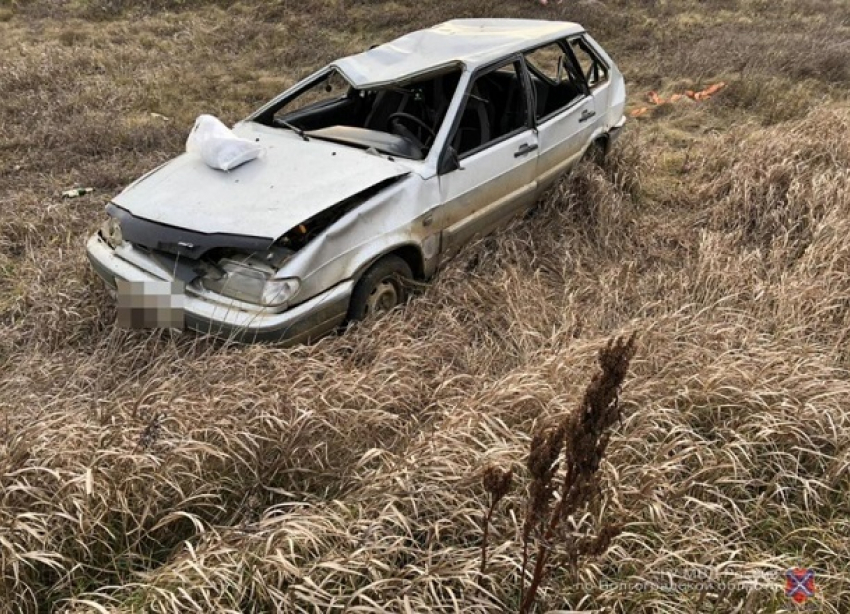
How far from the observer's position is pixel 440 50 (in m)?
4.37

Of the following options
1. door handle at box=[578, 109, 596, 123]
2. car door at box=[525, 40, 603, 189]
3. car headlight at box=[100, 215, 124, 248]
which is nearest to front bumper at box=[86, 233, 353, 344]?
car headlight at box=[100, 215, 124, 248]

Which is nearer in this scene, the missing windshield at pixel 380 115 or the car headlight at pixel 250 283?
the car headlight at pixel 250 283

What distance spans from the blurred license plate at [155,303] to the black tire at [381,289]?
833 mm

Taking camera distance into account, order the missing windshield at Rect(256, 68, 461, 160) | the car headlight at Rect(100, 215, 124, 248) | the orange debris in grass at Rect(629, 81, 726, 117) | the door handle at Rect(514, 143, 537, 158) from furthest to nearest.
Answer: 1. the orange debris in grass at Rect(629, 81, 726, 117)
2. the door handle at Rect(514, 143, 537, 158)
3. the missing windshield at Rect(256, 68, 461, 160)
4. the car headlight at Rect(100, 215, 124, 248)

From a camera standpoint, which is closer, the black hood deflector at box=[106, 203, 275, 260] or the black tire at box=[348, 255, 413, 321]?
the black hood deflector at box=[106, 203, 275, 260]

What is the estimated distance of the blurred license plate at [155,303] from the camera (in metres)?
3.20

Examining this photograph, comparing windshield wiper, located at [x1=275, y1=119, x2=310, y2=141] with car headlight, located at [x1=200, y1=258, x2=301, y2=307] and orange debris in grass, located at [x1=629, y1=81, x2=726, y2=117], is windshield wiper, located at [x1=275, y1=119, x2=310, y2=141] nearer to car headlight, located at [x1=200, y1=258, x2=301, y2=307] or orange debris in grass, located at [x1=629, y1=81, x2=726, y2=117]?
car headlight, located at [x1=200, y1=258, x2=301, y2=307]

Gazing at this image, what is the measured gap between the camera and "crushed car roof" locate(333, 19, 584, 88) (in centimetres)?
414

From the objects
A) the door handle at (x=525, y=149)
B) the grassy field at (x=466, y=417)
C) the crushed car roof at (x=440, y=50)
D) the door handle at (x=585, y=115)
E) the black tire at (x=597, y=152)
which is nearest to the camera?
the grassy field at (x=466, y=417)

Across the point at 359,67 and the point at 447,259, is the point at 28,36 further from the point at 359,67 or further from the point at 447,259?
the point at 447,259

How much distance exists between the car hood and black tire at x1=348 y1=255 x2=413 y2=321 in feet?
1.42

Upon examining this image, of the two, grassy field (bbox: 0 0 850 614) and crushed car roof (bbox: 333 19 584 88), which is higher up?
crushed car roof (bbox: 333 19 584 88)

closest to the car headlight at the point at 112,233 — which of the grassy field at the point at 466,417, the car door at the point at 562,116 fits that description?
the grassy field at the point at 466,417

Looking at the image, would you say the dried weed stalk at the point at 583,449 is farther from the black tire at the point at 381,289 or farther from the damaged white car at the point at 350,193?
the black tire at the point at 381,289
